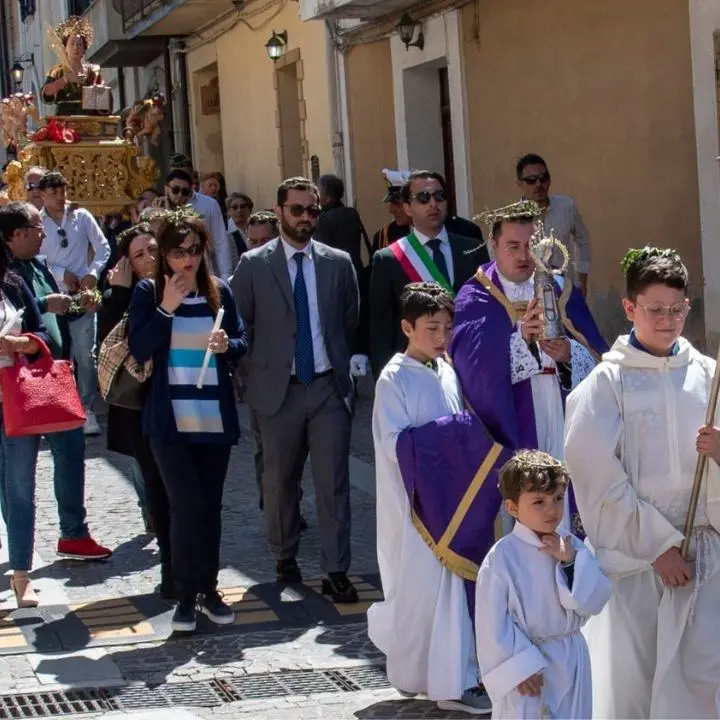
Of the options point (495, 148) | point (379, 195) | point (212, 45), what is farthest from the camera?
point (212, 45)

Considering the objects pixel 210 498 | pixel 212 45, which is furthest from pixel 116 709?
pixel 212 45

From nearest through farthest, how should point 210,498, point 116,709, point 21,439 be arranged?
1. point 116,709
2. point 210,498
3. point 21,439

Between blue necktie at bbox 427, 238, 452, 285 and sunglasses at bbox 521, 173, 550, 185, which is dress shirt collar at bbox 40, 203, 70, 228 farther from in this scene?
blue necktie at bbox 427, 238, 452, 285

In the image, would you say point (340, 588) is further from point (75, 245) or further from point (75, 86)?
point (75, 86)

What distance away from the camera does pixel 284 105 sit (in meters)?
21.5

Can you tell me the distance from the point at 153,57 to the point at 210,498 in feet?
68.9

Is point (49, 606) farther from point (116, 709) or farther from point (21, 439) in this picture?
point (116, 709)

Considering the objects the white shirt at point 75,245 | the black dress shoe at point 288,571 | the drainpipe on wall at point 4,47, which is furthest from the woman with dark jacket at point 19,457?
the drainpipe on wall at point 4,47

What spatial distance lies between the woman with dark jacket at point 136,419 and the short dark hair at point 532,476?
305cm

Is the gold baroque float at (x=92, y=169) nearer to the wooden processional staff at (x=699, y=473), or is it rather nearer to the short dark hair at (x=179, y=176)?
the short dark hair at (x=179, y=176)

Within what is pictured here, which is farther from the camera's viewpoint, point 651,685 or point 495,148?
point 495,148

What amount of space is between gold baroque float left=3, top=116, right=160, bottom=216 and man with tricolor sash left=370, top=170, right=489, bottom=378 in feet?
28.1

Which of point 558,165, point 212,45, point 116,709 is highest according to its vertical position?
point 212,45

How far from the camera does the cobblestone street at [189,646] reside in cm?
655
